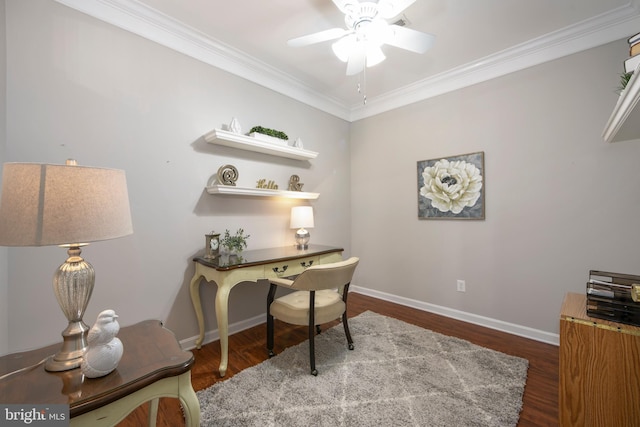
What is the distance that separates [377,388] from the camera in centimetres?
170

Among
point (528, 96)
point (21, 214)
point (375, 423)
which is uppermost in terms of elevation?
point (528, 96)

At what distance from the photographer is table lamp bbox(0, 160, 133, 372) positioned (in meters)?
0.80

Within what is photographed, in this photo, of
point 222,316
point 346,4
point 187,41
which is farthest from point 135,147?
point 346,4

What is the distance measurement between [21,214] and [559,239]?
3333mm

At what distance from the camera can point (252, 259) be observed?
2.13 meters

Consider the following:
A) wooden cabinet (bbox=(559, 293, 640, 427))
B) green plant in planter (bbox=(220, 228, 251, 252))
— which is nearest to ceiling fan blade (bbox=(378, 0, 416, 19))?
wooden cabinet (bbox=(559, 293, 640, 427))

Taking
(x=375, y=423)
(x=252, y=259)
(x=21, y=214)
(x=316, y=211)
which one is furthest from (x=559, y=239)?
(x=21, y=214)

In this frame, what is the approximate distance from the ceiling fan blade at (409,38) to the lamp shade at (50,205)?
5.73 feet

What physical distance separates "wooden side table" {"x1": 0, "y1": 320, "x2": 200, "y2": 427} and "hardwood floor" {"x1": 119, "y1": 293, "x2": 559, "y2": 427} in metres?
0.78

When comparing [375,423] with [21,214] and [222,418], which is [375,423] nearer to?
[222,418]

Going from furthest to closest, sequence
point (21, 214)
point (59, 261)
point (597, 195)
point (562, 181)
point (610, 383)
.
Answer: point (562, 181), point (597, 195), point (59, 261), point (610, 383), point (21, 214)

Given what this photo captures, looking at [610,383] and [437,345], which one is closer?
[610,383]

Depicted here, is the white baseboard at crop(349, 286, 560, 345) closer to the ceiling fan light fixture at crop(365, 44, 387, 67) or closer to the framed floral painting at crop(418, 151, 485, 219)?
the framed floral painting at crop(418, 151, 485, 219)

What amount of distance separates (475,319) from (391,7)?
9.31 ft
